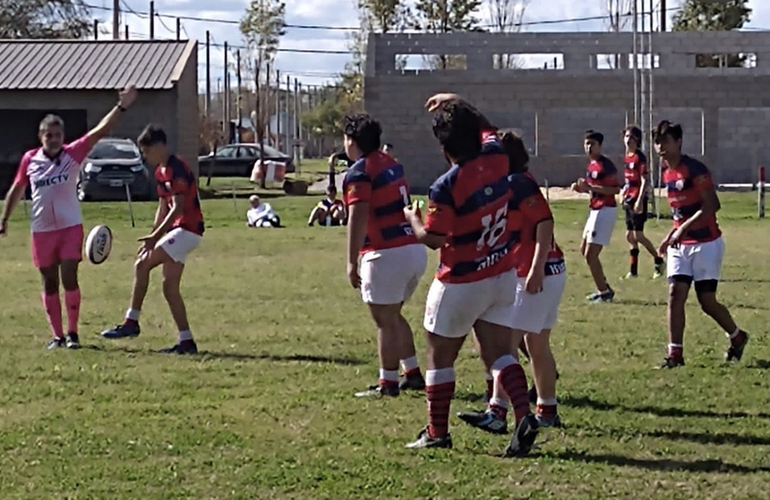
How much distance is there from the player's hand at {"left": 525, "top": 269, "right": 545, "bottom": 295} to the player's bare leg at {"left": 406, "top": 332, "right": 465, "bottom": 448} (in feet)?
1.53

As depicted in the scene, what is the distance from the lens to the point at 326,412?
8672mm

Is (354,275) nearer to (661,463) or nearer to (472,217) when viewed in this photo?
(472,217)

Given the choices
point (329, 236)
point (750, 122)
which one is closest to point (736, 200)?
point (750, 122)

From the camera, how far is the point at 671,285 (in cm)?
1020

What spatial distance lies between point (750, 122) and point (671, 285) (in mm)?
35635

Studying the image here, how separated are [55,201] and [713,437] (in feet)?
19.3

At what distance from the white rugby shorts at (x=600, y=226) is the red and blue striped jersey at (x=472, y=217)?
8.02 m

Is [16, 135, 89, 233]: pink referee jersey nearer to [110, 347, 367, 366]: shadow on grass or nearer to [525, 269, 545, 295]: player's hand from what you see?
[110, 347, 367, 366]: shadow on grass

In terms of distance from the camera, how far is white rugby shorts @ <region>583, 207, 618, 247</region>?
49.2ft

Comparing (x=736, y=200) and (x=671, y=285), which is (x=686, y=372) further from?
(x=736, y=200)

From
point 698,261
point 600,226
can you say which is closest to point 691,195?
point 698,261

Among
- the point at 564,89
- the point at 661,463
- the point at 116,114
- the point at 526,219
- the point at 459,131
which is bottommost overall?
the point at 661,463

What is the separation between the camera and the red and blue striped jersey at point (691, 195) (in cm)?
1005

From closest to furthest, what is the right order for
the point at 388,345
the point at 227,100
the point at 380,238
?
1. the point at 380,238
2. the point at 388,345
3. the point at 227,100
